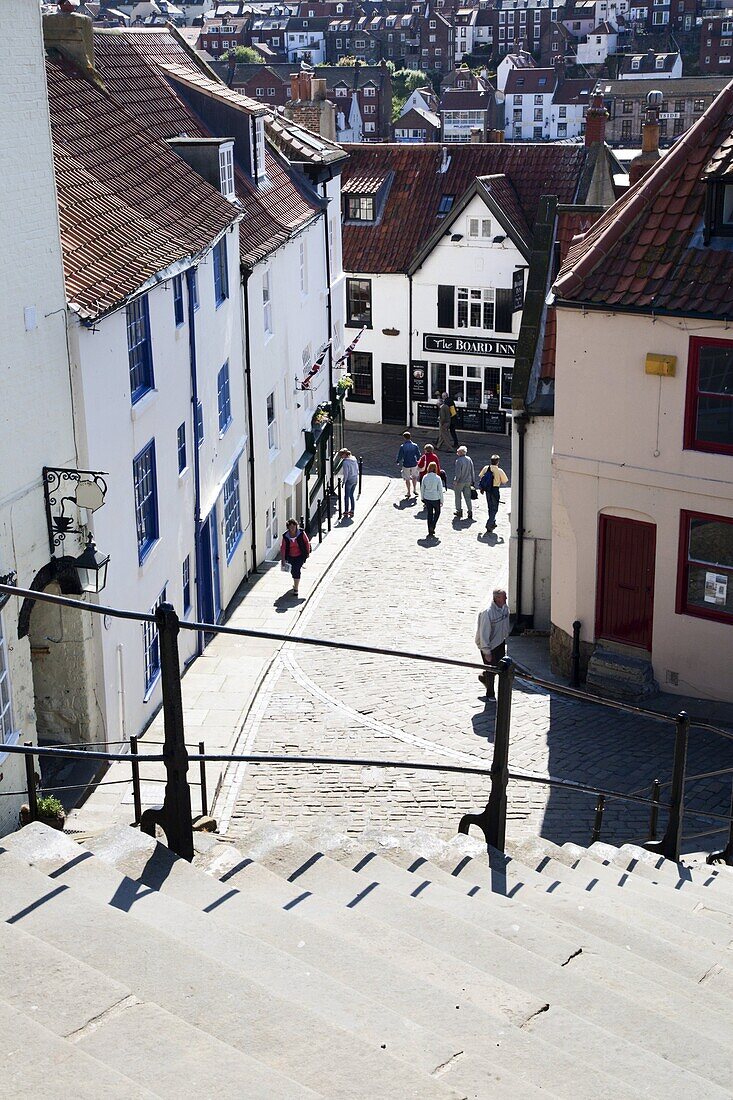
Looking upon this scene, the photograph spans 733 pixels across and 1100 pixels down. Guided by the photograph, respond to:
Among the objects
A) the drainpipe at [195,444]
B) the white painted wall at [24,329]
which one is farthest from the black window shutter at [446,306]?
the white painted wall at [24,329]

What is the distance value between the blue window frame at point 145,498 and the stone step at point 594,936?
413 inches

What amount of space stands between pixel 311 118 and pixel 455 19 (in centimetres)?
14807

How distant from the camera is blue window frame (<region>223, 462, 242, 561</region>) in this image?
24797 mm

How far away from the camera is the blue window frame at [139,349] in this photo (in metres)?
17.5

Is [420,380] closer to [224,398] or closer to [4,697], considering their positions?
[224,398]

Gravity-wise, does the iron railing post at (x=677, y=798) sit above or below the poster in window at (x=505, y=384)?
above

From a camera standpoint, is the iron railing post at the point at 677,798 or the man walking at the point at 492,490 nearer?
the iron railing post at the point at 677,798

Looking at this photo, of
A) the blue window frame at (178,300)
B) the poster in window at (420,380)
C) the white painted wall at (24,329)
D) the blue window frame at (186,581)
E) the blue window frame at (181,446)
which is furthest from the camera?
the poster in window at (420,380)

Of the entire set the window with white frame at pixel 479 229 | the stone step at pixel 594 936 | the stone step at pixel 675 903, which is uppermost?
the window with white frame at pixel 479 229

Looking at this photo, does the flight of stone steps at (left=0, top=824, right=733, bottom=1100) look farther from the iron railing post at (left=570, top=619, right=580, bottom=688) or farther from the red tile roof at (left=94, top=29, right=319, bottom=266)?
the red tile roof at (left=94, top=29, right=319, bottom=266)

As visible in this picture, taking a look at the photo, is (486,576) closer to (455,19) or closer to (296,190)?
Answer: (296,190)

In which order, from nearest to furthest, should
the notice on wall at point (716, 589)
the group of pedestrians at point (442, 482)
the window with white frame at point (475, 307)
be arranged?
1. the notice on wall at point (716, 589)
2. the group of pedestrians at point (442, 482)
3. the window with white frame at point (475, 307)

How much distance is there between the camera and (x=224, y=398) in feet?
81.0

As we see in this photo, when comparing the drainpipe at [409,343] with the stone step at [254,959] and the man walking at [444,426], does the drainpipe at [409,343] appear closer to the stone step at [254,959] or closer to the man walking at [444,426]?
the man walking at [444,426]
